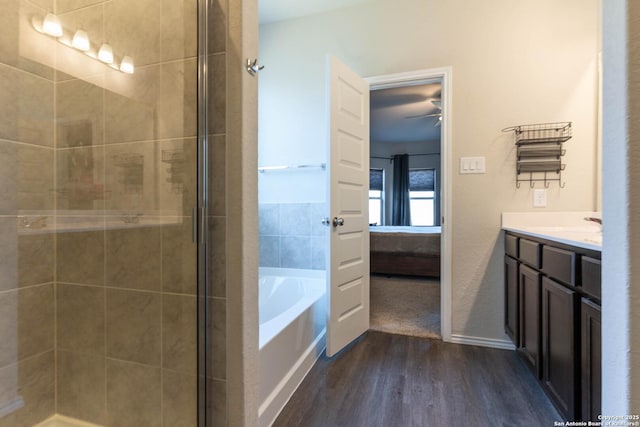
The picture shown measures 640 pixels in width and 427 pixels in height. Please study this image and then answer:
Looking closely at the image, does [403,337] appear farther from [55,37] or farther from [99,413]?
[55,37]

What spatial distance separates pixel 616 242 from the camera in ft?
2.40

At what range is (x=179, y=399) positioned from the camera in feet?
3.21

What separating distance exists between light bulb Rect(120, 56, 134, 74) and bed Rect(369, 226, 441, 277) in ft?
11.5

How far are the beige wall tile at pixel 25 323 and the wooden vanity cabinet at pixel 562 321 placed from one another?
1.96 meters

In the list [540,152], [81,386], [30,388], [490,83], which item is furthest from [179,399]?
[490,83]

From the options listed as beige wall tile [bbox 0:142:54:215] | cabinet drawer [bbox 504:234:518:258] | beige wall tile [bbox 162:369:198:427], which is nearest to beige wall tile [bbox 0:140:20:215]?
beige wall tile [bbox 0:142:54:215]

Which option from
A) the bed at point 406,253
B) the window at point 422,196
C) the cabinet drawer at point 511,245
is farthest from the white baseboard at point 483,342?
the window at point 422,196

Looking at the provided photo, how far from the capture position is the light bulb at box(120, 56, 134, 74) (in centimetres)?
101

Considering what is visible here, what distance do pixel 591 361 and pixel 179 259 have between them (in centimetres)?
144

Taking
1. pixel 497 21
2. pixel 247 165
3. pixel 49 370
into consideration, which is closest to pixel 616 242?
pixel 247 165

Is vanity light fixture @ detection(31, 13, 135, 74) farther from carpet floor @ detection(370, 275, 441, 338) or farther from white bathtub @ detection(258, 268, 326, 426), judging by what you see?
carpet floor @ detection(370, 275, 441, 338)

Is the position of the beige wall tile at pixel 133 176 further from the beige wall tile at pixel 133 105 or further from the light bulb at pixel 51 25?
the light bulb at pixel 51 25

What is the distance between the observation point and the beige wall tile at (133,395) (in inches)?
39.7

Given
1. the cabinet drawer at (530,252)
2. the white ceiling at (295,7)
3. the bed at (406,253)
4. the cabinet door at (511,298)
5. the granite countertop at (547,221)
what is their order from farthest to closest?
the bed at (406,253), the white ceiling at (295,7), the granite countertop at (547,221), the cabinet door at (511,298), the cabinet drawer at (530,252)
